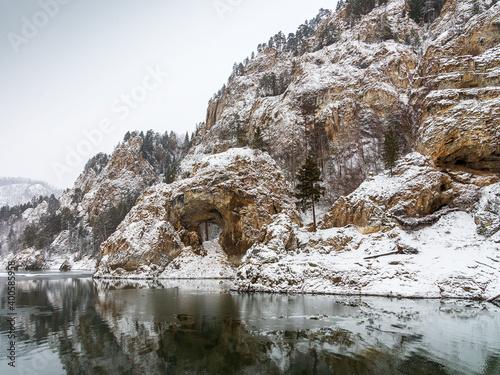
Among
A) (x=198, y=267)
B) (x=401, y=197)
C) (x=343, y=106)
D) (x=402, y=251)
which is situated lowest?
(x=198, y=267)

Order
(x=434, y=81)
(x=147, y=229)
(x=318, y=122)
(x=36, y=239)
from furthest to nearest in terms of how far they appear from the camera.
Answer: (x=36, y=239) < (x=318, y=122) < (x=147, y=229) < (x=434, y=81)

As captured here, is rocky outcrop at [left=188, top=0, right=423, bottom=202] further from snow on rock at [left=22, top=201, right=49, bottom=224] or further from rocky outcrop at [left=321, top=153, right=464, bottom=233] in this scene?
snow on rock at [left=22, top=201, right=49, bottom=224]

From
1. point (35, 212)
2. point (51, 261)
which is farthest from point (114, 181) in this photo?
point (35, 212)

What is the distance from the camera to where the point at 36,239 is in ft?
323

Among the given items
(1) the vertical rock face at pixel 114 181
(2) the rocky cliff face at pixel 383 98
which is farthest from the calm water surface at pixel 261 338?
(1) the vertical rock face at pixel 114 181

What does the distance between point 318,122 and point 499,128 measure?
36.0 m

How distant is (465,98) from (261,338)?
42090mm

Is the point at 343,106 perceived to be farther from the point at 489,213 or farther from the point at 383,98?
the point at 489,213

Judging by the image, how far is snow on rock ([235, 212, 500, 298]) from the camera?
22438 mm

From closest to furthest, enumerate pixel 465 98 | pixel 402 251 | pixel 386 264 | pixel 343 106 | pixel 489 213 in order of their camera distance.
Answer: pixel 386 264
pixel 489 213
pixel 402 251
pixel 465 98
pixel 343 106

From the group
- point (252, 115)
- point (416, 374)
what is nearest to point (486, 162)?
point (416, 374)

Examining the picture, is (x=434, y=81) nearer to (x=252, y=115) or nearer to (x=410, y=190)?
(x=410, y=190)

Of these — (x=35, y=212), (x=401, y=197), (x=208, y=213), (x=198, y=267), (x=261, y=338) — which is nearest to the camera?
(x=261, y=338)

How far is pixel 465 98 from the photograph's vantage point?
37.2 m
